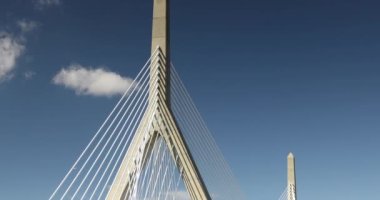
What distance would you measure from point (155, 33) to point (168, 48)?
63cm

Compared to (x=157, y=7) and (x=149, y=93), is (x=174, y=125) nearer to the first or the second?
(x=149, y=93)

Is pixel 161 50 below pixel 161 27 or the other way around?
below

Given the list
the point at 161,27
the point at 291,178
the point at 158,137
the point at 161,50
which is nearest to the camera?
the point at 158,137

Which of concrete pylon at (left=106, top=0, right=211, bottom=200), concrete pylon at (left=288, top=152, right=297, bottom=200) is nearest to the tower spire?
concrete pylon at (left=106, top=0, right=211, bottom=200)

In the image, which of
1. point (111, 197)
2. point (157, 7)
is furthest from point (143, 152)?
point (157, 7)

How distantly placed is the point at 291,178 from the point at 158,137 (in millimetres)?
28182

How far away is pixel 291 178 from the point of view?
45031mm

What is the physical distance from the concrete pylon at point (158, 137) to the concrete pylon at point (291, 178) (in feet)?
87.3

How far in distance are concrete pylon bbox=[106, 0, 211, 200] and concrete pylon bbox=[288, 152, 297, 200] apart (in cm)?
2660

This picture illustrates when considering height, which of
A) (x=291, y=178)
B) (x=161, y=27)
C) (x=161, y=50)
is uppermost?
(x=291, y=178)

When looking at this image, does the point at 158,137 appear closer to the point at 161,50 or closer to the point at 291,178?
the point at 161,50

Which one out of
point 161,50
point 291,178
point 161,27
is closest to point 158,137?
point 161,50

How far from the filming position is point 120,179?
55.4 ft

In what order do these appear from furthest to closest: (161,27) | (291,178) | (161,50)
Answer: (291,178) → (161,27) → (161,50)
